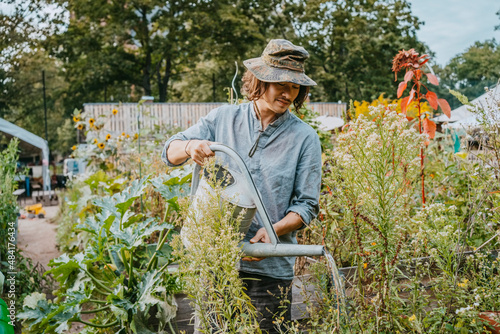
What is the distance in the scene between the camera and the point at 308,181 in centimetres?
163

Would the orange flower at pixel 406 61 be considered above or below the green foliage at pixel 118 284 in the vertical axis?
above

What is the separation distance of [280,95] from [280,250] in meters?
0.64

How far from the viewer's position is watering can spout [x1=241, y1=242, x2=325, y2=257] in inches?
47.5

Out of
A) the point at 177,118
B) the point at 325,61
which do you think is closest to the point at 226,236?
the point at 177,118

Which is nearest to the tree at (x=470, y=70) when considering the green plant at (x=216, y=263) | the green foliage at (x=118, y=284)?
the green foliage at (x=118, y=284)

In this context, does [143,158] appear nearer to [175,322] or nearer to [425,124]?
Result: [175,322]

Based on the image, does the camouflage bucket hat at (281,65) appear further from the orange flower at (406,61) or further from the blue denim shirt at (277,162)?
the orange flower at (406,61)

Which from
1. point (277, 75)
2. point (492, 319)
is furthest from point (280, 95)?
point (492, 319)

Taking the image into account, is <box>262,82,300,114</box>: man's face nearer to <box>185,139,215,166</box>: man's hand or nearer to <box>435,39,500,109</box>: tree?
<box>185,139,215,166</box>: man's hand

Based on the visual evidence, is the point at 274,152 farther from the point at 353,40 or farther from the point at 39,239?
the point at 353,40

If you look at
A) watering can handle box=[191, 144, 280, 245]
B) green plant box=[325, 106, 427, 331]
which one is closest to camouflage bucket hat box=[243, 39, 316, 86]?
green plant box=[325, 106, 427, 331]

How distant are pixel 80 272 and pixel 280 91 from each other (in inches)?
62.6

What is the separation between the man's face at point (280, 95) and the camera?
5.34ft

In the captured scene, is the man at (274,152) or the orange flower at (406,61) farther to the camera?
the orange flower at (406,61)
